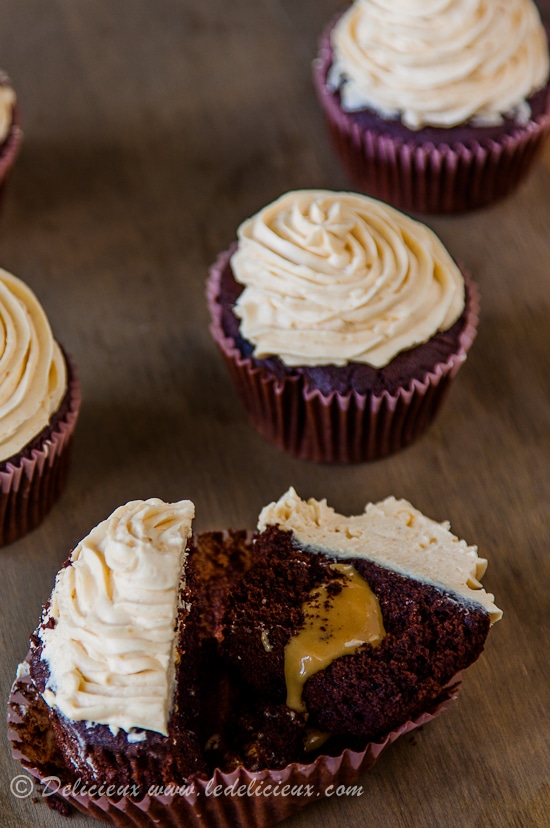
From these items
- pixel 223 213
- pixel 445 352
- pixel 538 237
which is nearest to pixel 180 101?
pixel 223 213

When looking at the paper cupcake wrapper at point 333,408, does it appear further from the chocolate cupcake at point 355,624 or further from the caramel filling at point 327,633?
the caramel filling at point 327,633

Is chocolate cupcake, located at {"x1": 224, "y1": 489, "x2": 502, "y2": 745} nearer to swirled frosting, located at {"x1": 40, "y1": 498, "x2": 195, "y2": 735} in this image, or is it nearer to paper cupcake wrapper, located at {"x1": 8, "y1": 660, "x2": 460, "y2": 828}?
paper cupcake wrapper, located at {"x1": 8, "y1": 660, "x2": 460, "y2": 828}

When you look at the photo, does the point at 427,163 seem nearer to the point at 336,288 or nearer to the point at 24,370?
the point at 336,288

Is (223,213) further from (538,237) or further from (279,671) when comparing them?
(279,671)

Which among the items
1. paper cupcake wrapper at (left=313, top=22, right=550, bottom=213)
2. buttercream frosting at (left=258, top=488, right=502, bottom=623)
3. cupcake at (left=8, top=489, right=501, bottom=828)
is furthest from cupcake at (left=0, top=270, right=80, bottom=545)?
paper cupcake wrapper at (left=313, top=22, right=550, bottom=213)

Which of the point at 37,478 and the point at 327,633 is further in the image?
the point at 37,478

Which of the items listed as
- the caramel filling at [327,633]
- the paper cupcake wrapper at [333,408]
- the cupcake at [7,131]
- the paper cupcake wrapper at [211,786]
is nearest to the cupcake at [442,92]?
the paper cupcake wrapper at [333,408]

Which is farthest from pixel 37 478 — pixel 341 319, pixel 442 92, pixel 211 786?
pixel 442 92
